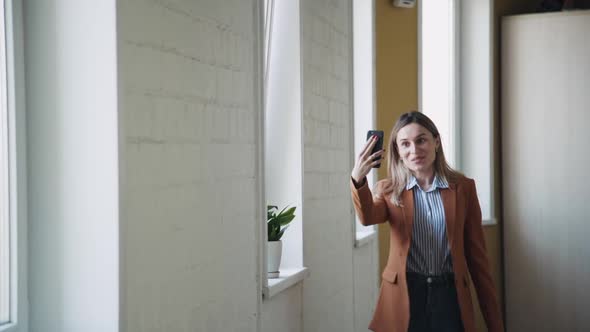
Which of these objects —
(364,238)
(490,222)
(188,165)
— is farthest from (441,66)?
(188,165)

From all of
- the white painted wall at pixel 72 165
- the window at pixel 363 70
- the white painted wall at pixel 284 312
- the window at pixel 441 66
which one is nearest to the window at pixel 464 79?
the window at pixel 441 66

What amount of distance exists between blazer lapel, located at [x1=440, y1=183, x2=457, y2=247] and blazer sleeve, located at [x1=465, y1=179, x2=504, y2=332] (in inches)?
3.9

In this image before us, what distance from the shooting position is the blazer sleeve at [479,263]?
3.14 metres

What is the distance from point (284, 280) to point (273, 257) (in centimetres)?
15

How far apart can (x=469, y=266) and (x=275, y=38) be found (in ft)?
4.21

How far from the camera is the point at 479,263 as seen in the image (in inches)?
124

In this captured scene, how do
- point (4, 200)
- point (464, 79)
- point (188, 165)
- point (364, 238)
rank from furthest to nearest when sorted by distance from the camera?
point (464, 79) < point (364, 238) < point (188, 165) < point (4, 200)

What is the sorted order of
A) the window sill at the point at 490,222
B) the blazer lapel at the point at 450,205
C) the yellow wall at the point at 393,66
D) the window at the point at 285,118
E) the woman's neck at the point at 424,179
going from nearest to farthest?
the blazer lapel at the point at 450,205, the woman's neck at the point at 424,179, the window at the point at 285,118, the yellow wall at the point at 393,66, the window sill at the point at 490,222

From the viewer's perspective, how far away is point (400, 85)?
5.19m

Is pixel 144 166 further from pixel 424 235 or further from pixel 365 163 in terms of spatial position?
pixel 424 235

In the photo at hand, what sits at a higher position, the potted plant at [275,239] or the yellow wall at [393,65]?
the yellow wall at [393,65]

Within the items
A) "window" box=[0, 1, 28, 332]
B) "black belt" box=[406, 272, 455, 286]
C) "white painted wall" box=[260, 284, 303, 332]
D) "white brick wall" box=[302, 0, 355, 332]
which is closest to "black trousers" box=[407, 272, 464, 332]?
"black belt" box=[406, 272, 455, 286]

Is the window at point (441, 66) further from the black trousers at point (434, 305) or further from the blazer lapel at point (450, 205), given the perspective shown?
the black trousers at point (434, 305)

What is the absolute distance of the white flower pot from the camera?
125 inches
